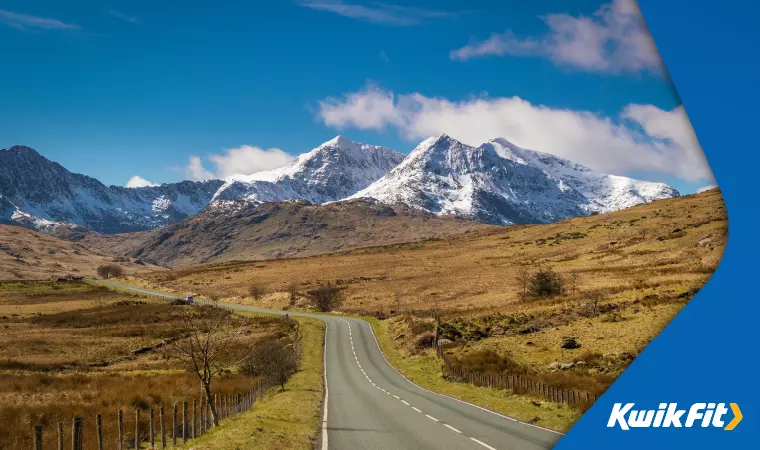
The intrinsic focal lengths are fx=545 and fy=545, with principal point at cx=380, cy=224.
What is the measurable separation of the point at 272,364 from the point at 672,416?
42550 millimetres

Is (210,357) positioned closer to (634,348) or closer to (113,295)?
(634,348)

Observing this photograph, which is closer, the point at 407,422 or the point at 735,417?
the point at 735,417

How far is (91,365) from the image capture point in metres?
65.4

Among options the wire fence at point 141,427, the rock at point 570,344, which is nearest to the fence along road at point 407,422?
the wire fence at point 141,427

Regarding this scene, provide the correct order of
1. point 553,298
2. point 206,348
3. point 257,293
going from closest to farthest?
1. point 206,348
2. point 553,298
3. point 257,293

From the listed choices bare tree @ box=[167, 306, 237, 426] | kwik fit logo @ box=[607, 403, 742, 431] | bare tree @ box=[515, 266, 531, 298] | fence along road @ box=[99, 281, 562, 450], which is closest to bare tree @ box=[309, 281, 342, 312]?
bare tree @ box=[515, 266, 531, 298]

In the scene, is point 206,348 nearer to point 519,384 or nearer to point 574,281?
point 519,384

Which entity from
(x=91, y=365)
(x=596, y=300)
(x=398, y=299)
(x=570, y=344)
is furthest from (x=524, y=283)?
(x=91, y=365)

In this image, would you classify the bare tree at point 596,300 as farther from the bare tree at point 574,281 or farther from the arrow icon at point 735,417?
the arrow icon at point 735,417

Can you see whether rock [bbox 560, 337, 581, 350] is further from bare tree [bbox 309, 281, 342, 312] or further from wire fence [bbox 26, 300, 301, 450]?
bare tree [bbox 309, 281, 342, 312]

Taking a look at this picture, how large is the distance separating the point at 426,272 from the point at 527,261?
30.5 meters

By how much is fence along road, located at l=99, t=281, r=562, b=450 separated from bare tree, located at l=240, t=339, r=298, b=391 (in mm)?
4273

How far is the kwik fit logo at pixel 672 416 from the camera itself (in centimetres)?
755

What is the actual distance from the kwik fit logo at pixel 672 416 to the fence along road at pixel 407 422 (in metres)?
7.28
